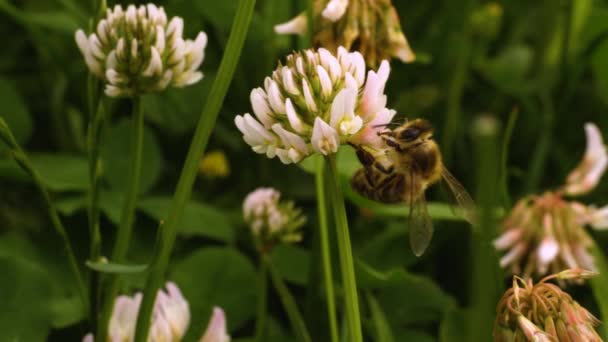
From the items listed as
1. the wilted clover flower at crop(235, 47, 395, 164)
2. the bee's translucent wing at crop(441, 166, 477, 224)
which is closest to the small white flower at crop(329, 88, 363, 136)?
the wilted clover flower at crop(235, 47, 395, 164)

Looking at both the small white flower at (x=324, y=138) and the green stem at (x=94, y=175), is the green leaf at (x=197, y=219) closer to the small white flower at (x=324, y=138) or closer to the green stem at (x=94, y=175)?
→ the green stem at (x=94, y=175)

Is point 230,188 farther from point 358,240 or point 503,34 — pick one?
point 503,34

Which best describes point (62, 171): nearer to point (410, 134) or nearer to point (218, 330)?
point (218, 330)

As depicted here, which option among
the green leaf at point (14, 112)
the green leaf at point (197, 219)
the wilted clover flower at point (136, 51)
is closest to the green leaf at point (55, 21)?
the green leaf at point (14, 112)

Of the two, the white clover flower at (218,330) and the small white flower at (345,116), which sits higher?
the small white flower at (345,116)

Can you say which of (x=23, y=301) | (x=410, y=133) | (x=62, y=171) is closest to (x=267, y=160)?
(x=62, y=171)
